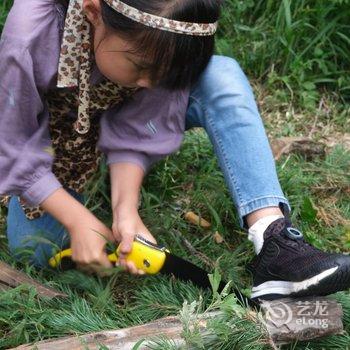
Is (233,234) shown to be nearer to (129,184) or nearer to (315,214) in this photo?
(315,214)

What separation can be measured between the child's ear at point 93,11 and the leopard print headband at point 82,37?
1.2 inches

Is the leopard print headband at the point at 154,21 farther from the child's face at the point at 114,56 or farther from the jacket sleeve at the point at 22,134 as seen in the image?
the jacket sleeve at the point at 22,134

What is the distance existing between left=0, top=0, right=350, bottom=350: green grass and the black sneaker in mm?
127

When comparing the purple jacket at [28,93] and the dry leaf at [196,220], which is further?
the dry leaf at [196,220]

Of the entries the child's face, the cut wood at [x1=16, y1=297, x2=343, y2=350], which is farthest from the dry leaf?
the child's face

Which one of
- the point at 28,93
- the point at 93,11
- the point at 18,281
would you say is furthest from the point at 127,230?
the point at 93,11

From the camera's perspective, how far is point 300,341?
5.49ft

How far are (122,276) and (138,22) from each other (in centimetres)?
66

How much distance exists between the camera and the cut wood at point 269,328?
1.56 metres

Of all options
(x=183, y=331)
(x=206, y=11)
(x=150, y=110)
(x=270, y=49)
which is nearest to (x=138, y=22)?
(x=206, y=11)

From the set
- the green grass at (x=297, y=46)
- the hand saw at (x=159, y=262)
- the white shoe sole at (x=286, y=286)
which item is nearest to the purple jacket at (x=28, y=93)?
the hand saw at (x=159, y=262)

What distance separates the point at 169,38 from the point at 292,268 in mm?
596

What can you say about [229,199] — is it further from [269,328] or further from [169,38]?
[169,38]

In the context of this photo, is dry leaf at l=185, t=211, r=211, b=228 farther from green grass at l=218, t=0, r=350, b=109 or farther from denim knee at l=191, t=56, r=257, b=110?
green grass at l=218, t=0, r=350, b=109
